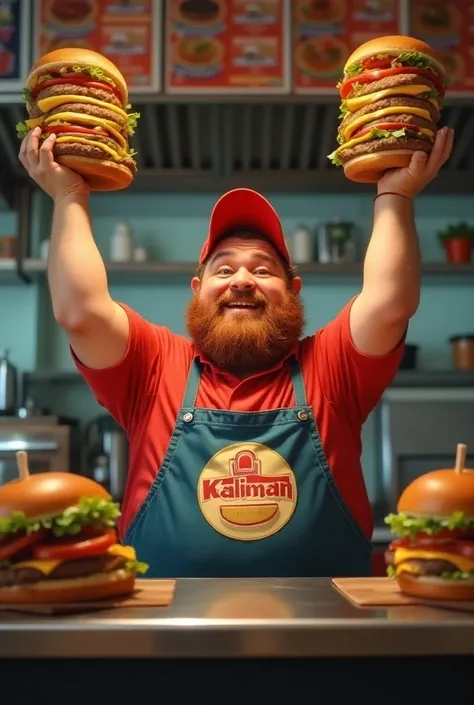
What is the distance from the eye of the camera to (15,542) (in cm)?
94

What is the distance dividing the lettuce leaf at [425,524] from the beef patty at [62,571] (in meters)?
0.38

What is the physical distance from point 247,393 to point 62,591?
712 millimetres

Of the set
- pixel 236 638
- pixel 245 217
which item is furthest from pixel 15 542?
pixel 245 217

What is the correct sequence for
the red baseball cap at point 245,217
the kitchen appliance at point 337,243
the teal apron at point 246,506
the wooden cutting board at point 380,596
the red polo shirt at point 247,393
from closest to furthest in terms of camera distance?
1. the wooden cutting board at point 380,596
2. the teal apron at point 246,506
3. the red polo shirt at point 247,393
4. the red baseball cap at point 245,217
5. the kitchen appliance at point 337,243

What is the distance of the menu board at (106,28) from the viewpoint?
3.14 m

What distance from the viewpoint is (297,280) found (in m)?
1.85

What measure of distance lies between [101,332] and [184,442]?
0.26m

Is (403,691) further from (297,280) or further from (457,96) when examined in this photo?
(457,96)

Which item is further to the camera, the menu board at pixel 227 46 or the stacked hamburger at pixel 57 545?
the menu board at pixel 227 46

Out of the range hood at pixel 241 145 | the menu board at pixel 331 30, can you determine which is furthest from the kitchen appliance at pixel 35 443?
the menu board at pixel 331 30

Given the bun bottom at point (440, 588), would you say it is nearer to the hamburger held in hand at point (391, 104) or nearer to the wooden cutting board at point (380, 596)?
the wooden cutting board at point (380, 596)

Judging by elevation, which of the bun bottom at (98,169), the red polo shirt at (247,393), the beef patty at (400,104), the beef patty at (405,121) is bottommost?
the red polo shirt at (247,393)

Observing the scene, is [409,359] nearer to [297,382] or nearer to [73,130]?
[297,382]

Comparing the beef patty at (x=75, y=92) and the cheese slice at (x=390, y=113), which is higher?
the beef patty at (x=75, y=92)
